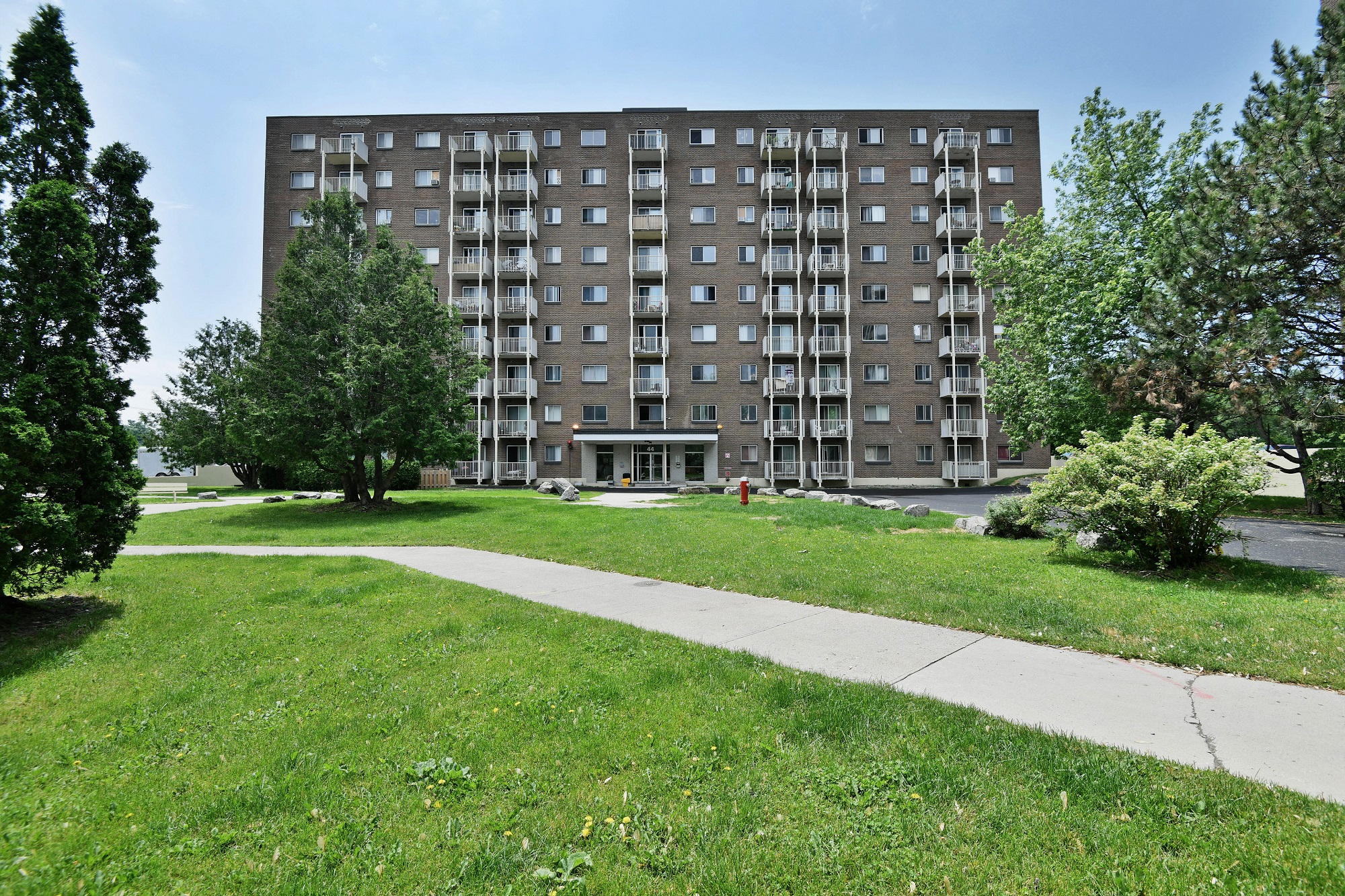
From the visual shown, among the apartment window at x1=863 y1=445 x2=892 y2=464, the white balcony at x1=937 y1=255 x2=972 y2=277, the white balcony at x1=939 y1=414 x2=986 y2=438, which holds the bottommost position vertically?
the apartment window at x1=863 y1=445 x2=892 y2=464

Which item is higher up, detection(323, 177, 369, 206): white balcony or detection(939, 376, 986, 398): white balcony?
detection(323, 177, 369, 206): white balcony

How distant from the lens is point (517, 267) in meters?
42.7

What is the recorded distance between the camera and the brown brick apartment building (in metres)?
41.9

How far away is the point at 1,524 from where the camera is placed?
6270mm

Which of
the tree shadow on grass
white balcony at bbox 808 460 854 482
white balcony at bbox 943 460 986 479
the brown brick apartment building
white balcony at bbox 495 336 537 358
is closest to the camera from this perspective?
the tree shadow on grass

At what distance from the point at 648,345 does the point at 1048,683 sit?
38.8 meters

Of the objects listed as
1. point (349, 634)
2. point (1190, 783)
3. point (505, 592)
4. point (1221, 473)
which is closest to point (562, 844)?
point (1190, 783)

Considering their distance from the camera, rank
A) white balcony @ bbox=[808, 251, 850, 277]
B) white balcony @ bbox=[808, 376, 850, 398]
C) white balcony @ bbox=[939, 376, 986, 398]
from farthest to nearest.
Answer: white balcony @ bbox=[808, 251, 850, 277] < white balcony @ bbox=[808, 376, 850, 398] < white balcony @ bbox=[939, 376, 986, 398]

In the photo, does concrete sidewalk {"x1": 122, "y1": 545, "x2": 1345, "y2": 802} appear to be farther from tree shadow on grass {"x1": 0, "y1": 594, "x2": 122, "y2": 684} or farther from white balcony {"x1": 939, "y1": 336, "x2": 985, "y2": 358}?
white balcony {"x1": 939, "y1": 336, "x2": 985, "y2": 358}

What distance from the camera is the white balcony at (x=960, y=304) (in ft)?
135

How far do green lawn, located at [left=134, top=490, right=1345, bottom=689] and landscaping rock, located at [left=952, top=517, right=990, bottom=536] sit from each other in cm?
47

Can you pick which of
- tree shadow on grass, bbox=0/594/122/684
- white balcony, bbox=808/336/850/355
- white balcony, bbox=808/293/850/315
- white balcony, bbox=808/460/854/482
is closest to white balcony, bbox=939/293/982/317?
white balcony, bbox=808/293/850/315

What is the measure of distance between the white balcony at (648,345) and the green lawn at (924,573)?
24678mm

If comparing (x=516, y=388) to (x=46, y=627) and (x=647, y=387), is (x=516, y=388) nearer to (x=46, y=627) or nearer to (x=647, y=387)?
(x=647, y=387)
